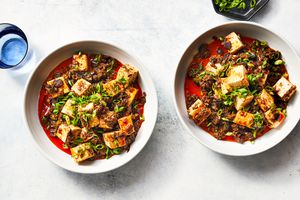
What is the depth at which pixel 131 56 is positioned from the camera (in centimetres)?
340

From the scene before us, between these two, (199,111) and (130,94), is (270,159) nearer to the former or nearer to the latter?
(199,111)

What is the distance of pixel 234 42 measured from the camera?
3451 millimetres

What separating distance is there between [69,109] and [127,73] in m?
0.62

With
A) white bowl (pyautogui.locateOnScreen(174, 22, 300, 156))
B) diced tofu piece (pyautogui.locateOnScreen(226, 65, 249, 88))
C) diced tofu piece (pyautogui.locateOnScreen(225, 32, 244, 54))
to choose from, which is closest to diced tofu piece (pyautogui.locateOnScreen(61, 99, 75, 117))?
white bowl (pyautogui.locateOnScreen(174, 22, 300, 156))

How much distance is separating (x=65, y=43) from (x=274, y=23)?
208 cm

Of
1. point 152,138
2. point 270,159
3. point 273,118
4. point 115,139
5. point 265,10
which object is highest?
point 265,10

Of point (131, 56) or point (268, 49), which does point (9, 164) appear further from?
point (268, 49)

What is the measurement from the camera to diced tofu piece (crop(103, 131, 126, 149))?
3385 mm

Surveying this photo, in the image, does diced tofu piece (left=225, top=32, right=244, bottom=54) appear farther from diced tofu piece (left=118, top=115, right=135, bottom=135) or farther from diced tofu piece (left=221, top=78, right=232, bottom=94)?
diced tofu piece (left=118, top=115, right=135, bottom=135)

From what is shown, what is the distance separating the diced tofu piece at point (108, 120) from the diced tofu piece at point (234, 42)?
1.25m

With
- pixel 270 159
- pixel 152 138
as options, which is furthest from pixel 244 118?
pixel 152 138

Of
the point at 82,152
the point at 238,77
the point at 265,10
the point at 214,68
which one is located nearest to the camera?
the point at 238,77

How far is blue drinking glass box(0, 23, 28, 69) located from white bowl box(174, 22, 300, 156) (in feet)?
5.13

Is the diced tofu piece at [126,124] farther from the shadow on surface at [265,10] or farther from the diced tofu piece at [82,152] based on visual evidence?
the shadow on surface at [265,10]
